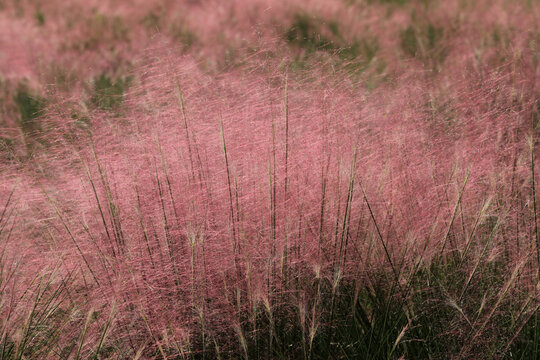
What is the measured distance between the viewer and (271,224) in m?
1.56

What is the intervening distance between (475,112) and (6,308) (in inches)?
59.7

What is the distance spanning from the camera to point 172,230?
1.63 meters

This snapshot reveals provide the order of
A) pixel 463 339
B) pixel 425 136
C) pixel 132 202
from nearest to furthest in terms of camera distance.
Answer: pixel 463 339, pixel 132 202, pixel 425 136

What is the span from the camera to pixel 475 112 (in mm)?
1921

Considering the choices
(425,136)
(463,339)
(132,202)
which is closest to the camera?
(463,339)

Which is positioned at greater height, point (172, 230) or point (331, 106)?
point (331, 106)

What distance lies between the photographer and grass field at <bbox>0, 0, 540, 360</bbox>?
59.7 inches

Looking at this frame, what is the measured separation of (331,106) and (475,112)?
500 millimetres

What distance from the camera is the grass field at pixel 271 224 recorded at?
1.52m

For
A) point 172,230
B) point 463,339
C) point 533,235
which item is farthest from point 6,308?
point 533,235

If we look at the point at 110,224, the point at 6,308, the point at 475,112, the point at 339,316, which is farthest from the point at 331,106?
the point at 6,308

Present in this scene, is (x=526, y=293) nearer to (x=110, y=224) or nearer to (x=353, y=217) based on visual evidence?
(x=353, y=217)

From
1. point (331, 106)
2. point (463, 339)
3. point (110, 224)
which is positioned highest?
point (331, 106)

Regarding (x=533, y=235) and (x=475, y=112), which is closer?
(x=533, y=235)
